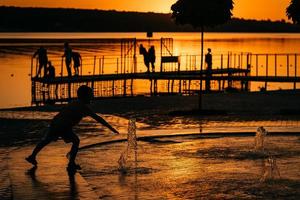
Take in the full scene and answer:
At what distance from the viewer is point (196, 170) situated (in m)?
13.7

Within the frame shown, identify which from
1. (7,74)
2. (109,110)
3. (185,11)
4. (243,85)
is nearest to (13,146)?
(109,110)

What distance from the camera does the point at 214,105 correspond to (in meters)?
27.3

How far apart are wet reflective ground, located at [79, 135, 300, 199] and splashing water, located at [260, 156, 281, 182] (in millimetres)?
30

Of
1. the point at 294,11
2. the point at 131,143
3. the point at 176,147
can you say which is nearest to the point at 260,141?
the point at 176,147

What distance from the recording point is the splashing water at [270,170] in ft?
42.6

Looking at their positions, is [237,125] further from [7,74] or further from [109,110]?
[7,74]

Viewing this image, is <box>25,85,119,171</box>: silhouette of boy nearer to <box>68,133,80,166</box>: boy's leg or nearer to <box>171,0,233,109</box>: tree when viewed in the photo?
<box>68,133,80,166</box>: boy's leg

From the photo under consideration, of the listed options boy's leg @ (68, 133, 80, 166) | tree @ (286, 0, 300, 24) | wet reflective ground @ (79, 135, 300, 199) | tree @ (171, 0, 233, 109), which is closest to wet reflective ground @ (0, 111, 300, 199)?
wet reflective ground @ (79, 135, 300, 199)

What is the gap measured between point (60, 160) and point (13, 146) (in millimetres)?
2578

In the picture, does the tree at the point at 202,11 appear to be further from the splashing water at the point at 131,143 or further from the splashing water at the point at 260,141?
the splashing water at the point at 131,143

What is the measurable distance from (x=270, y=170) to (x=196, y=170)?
1.18m

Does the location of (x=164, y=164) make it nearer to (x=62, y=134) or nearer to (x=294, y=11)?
(x=62, y=134)

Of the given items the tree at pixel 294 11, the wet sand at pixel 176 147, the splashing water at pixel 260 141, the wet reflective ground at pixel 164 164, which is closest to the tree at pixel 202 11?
the tree at pixel 294 11

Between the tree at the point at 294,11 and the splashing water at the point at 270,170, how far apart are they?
11705 millimetres
